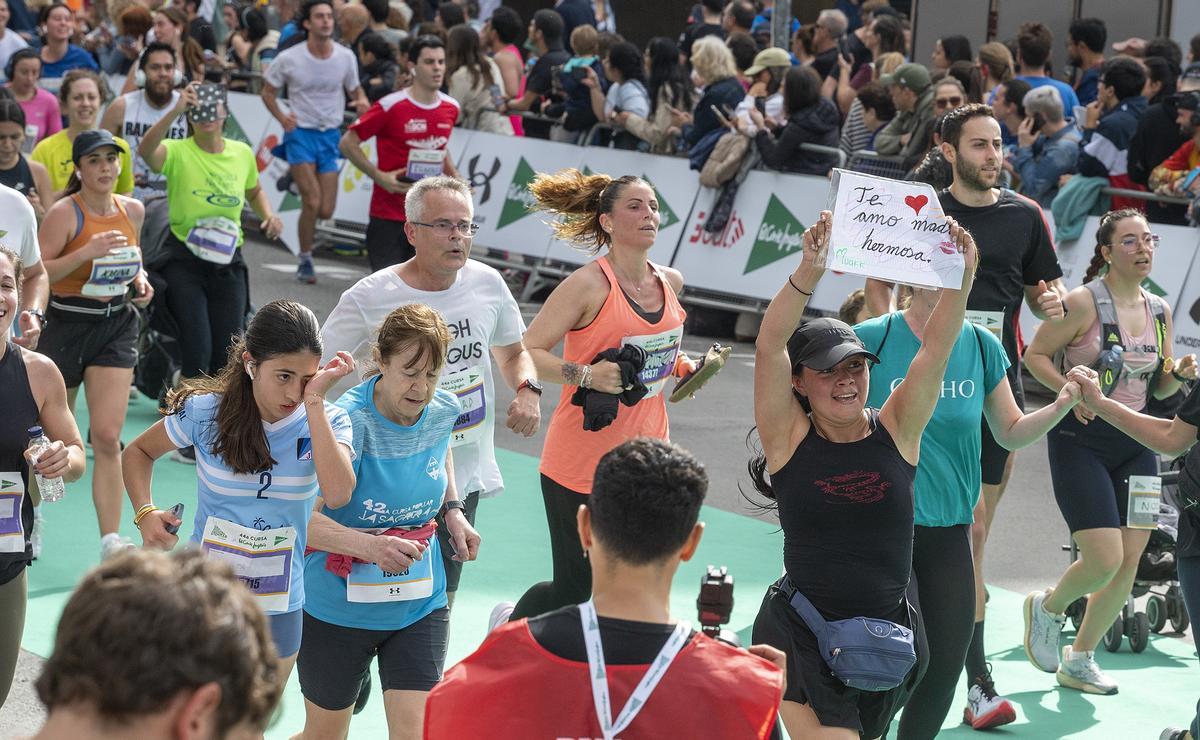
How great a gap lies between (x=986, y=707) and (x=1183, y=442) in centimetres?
144

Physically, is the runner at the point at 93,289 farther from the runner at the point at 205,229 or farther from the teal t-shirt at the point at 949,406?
the teal t-shirt at the point at 949,406

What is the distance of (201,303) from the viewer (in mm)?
8969

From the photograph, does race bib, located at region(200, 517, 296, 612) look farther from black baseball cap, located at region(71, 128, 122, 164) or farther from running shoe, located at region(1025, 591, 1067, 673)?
black baseball cap, located at region(71, 128, 122, 164)

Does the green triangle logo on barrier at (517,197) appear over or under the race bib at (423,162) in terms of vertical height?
under

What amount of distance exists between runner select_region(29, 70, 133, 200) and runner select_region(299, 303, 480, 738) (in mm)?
4799

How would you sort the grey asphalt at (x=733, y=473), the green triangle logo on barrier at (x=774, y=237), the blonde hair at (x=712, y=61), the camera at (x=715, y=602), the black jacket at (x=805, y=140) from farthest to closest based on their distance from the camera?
the blonde hair at (x=712, y=61) → the green triangle logo on barrier at (x=774, y=237) → the black jacket at (x=805, y=140) → the grey asphalt at (x=733, y=473) → the camera at (x=715, y=602)

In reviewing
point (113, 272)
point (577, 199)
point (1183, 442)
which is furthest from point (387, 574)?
point (113, 272)

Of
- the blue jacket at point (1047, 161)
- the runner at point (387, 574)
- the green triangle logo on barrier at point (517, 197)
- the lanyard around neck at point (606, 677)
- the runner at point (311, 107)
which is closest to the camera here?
the lanyard around neck at point (606, 677)

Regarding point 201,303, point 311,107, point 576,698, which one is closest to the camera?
point 576,698

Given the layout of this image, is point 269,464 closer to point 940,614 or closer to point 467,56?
point 940,614

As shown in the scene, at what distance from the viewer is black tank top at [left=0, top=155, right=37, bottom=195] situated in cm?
873

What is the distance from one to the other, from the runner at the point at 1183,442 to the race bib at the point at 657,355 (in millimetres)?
1528

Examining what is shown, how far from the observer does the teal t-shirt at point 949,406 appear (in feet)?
16.5

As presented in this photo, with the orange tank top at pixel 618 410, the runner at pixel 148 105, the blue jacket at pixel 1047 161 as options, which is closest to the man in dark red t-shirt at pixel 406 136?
the runner at pixel 148 105
